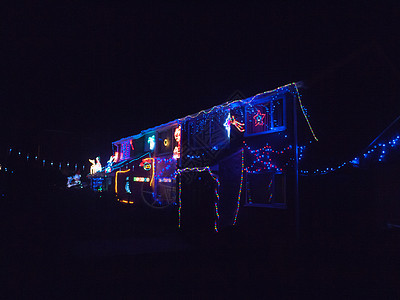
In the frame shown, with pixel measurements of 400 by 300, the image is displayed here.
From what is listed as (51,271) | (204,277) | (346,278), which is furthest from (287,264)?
(51,271)

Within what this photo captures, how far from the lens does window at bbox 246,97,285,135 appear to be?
952cm

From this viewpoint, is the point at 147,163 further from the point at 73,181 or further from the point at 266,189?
the point at 73,181

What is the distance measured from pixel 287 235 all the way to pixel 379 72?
18.9 feet

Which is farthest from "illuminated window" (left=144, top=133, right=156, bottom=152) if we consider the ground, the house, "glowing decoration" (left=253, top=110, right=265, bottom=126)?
"glowing decoration" (left=253, top=110, right=265, bottom=126)

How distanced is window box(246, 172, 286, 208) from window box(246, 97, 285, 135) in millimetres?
1612

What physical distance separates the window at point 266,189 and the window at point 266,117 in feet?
5.29

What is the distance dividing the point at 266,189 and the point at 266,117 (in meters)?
2.60

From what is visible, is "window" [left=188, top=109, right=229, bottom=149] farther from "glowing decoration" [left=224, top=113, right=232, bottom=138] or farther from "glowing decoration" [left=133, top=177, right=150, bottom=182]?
"glowing decoration" [left=133, top=177, right=150, bottom=182]

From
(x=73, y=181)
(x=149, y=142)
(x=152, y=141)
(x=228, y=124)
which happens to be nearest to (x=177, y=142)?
(x=152, y=141)

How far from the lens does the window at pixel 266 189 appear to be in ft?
30.7

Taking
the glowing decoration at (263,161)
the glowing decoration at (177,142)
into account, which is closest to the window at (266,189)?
the glowing decoration at (263,161)

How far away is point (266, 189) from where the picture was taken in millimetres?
9938

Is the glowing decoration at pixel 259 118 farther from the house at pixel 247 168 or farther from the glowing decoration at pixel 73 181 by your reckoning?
the glowing decoration at pixel 73 181

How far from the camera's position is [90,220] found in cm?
1191
